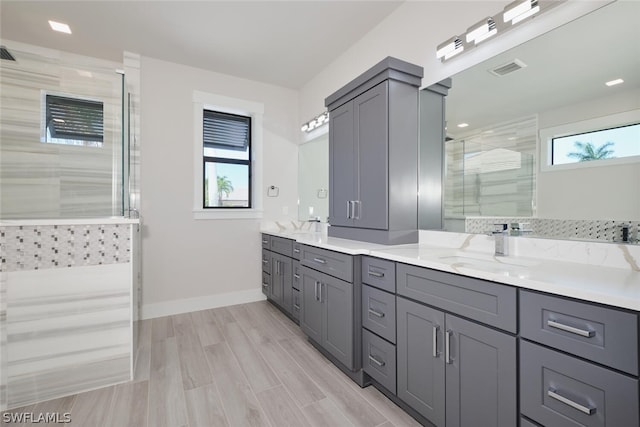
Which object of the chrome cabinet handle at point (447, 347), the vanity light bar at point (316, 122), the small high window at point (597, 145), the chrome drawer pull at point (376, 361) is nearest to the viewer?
the small high window at point (597, 145)

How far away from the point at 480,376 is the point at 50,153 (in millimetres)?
2829

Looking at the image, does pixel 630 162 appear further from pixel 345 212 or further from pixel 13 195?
pixel 13 195

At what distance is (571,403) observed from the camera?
0.95 m

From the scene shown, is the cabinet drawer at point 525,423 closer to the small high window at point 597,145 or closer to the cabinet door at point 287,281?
the small high window at point 597,145

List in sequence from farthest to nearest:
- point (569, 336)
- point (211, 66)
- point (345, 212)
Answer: point (211, 66) → point (345, 212) → point (569, 336)

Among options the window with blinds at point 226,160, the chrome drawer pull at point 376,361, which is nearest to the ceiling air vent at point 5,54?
the window with blinds at point 226,160

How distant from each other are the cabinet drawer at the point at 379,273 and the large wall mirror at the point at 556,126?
26.4 inches

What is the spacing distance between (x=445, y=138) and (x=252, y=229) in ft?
8.58

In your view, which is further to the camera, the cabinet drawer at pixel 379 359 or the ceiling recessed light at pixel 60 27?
the ceiling recessed light at pixel 60 27

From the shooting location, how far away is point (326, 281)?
2.18 metres

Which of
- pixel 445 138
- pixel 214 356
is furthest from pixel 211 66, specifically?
pixel 214 356

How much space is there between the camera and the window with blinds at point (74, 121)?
1.95m

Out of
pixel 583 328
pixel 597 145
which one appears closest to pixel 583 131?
pixel 597 145

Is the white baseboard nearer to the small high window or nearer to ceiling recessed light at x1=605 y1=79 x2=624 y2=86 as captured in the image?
the small high window
